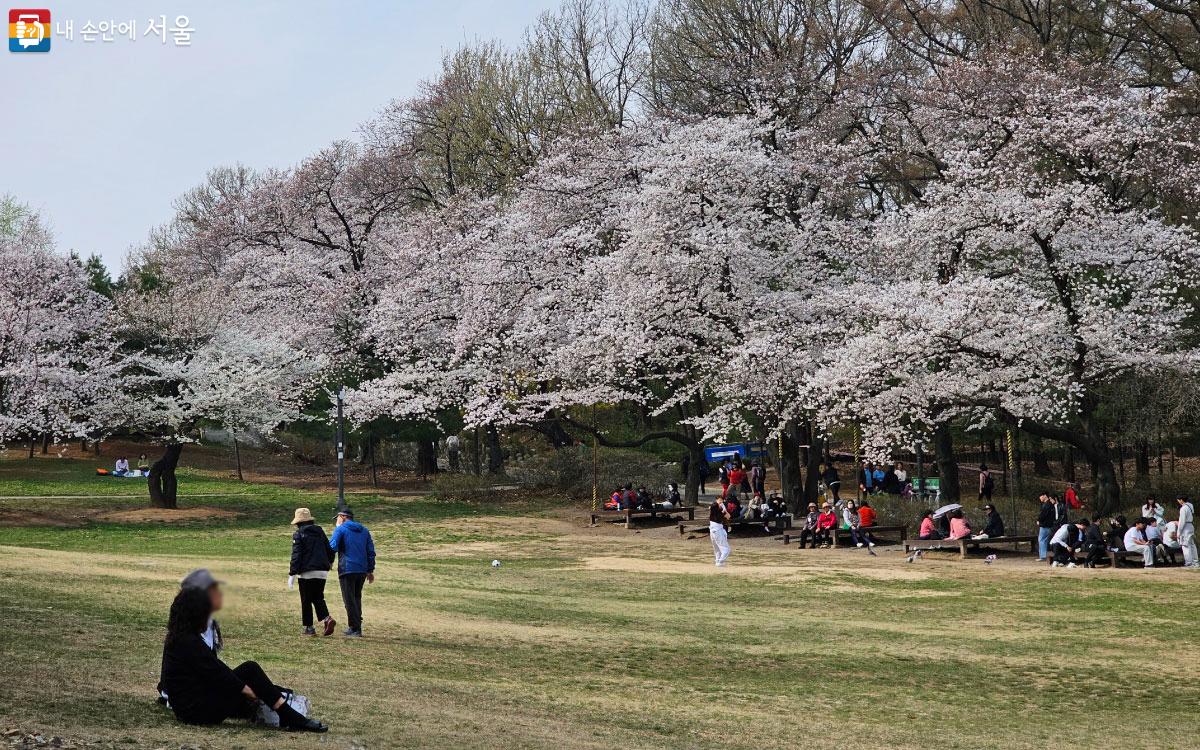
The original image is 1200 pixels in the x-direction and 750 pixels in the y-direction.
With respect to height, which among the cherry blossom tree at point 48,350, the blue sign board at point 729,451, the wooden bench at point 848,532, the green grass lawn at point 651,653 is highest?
the cherry blossom tree at point 48,350

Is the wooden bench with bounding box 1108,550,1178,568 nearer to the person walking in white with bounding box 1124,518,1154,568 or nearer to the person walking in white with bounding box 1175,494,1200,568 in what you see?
the person walking in white with bounding box 1124,518,1154,568

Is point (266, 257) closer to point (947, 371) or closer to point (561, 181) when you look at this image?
point (561, 181)

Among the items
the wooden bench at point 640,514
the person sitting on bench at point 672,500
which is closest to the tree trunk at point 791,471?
the wooden bench at point 640,514

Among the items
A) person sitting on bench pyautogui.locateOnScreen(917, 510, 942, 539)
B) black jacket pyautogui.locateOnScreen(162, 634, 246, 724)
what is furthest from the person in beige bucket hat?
person sitting on bench pyautogui.locateOnScreen(917, 510, 942, 539)

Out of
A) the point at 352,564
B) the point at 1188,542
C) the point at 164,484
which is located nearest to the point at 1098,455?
the point at 1188,542

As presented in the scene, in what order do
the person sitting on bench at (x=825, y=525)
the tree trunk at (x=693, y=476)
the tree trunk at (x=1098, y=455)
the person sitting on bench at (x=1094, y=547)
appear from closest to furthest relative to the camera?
the person sitting on bench at (x=1094, y=547), the person sitting on bench at (x=825, y=525), the tree trunk at (x=1098, y=455), the tree trunk at (x=693, y=476)

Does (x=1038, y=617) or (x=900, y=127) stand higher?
(x=900, y=127)

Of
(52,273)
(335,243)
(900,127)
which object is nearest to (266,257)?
(335,243)

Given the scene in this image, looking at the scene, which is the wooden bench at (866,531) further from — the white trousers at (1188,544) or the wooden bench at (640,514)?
the wooden bench at (640,514)

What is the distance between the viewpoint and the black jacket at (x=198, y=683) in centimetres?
818

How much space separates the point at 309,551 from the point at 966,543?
1580 centimetres

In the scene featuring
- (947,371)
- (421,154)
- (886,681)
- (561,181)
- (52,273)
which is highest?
(421,154)

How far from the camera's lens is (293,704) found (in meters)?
8.50

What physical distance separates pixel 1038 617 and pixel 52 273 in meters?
32.6
